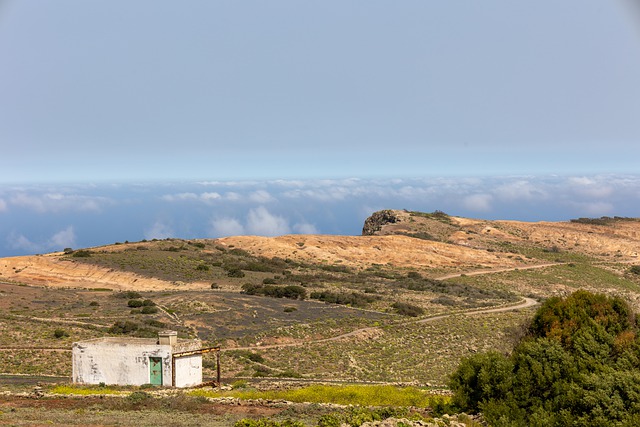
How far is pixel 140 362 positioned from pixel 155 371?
833mm

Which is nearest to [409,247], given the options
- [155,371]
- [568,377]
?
[155,371]

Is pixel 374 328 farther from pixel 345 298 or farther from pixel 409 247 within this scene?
pixel 409 247

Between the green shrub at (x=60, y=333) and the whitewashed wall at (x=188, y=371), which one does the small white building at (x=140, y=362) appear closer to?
the whitewashed wall at (x=188, y=371)

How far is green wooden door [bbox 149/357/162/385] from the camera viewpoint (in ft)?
100

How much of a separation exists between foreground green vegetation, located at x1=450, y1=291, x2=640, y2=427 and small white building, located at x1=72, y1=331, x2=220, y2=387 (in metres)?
14.5

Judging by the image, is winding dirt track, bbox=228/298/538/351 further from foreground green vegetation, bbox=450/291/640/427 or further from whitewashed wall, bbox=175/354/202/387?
foreground green vegetation, bbox=450/291/640/427

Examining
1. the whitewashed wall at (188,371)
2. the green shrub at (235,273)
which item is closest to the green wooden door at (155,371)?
the whitewashed wall at (188,371)

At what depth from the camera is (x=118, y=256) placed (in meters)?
75.9

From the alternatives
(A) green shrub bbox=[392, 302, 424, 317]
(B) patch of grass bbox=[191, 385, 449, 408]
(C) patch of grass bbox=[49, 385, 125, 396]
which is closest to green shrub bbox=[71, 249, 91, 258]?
(A) green shrub bbox=[392, 302, 424, 317]

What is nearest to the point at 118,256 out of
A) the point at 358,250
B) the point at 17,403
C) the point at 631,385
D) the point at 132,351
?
the point at 358,250

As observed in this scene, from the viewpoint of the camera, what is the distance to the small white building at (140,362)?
30.6 meters

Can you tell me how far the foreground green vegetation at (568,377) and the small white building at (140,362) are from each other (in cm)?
1452

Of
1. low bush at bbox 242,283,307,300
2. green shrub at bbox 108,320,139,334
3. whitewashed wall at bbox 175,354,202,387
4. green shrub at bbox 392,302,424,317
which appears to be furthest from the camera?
low bush at bbox 242,283,307,300

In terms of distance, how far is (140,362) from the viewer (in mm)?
30844
